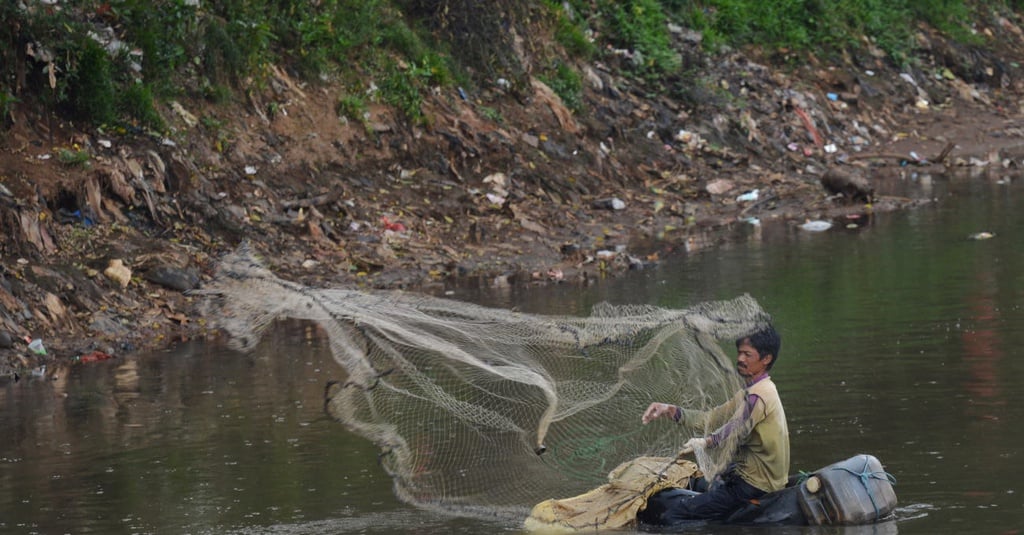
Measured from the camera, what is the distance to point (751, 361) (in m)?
6.29

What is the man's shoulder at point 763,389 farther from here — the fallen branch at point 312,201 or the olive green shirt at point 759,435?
the fallen branch at point 312,201

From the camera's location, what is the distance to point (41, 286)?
11844 millimetres

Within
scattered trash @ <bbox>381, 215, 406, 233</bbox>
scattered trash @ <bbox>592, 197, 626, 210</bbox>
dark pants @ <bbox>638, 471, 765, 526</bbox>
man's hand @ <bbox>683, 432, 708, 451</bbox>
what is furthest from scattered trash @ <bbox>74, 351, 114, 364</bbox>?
scattered trash @ <bbox>592, 197, 626, 210</bbox>

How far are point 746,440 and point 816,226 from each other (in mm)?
11183

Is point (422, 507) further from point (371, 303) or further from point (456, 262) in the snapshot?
point (456, 262)

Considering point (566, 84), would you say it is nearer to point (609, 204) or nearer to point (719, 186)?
point (719, 186)

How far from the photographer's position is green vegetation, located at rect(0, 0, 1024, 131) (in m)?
14.1

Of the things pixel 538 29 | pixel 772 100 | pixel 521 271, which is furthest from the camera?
pixel 772 100

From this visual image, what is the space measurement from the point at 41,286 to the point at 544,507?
650 cm

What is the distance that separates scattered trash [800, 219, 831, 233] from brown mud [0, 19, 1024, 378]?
1.87 ft

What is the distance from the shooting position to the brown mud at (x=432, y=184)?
41.2 ft

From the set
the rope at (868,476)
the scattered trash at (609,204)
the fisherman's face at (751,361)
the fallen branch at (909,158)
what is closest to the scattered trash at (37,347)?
the fisherman's face at (751,361)

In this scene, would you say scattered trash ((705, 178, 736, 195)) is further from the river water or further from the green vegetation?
the river water

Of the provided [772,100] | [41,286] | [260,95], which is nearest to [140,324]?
[41,286]
